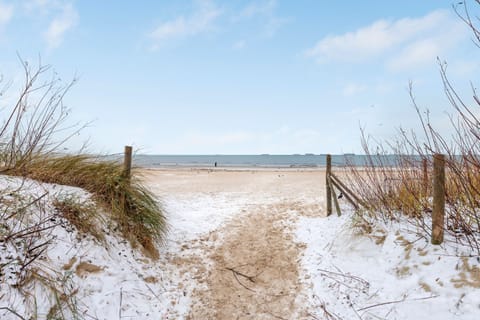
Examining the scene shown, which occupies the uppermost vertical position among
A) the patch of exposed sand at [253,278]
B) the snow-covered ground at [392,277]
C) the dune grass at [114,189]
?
the dune grass at [114,189]

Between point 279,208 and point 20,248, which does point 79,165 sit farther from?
point 279,208

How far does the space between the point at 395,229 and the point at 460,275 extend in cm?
133

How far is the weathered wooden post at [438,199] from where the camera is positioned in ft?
12.5

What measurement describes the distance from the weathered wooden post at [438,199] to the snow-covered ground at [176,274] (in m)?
0.17

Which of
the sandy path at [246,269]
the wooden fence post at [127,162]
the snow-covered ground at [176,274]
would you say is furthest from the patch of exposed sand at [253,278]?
the wooden fence post at [127,162]

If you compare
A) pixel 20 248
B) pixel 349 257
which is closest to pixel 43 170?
pixel 20 248

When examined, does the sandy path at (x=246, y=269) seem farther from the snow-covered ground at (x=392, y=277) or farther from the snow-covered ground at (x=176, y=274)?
the snow-covered ground at (x=392, y=277)

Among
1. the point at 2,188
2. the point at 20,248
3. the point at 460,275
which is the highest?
the point at 2,188

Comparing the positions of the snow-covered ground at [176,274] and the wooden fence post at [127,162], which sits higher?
the wooden fence post at [127,162]

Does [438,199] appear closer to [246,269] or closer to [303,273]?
[303,273]

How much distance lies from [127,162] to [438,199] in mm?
4924

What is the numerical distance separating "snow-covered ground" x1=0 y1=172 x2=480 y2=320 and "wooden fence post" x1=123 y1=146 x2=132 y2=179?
0.79 meters

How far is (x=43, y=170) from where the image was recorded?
4535 millimetres

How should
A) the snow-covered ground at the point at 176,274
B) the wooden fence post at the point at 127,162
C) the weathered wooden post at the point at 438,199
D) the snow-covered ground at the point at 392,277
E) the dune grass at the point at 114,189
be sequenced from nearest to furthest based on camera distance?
1. the snow-covered ground at the point at 176,274
2. the snow-covered ground at the point at 392,277
3. the weathered wooden post at the point at 438,199
4. the dune grass at the point at 114,189
5. the wooden fence post at the point at 127,162
